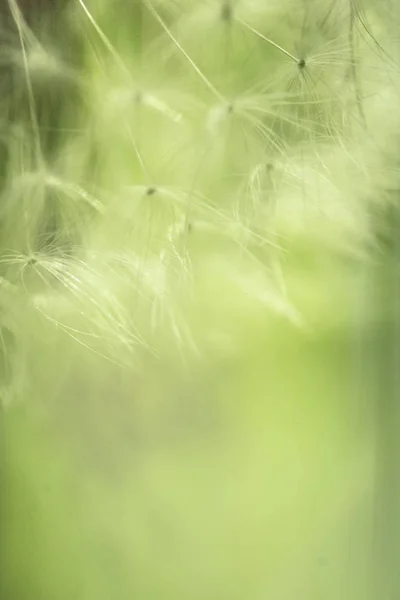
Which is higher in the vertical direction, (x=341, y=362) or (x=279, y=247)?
(x=279, y=247)

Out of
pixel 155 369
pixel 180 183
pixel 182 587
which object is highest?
pixel 180 183

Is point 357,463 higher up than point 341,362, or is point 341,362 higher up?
point 341,362

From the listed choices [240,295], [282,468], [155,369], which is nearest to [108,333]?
[155,369]

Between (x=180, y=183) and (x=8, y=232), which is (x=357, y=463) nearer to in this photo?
(x=180, y=183)

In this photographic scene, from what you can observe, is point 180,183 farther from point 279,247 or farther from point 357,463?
point 357,463

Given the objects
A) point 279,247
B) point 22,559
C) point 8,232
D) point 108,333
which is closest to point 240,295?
point 279,247

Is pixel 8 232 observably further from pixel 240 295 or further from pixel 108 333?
pixel 240 295

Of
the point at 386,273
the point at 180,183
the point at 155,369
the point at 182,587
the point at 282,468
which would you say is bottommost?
the point at 182,587
